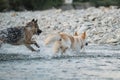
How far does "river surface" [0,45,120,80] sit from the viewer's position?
10914 mm

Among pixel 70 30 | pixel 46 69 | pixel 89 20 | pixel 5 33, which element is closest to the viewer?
pixel 46 69

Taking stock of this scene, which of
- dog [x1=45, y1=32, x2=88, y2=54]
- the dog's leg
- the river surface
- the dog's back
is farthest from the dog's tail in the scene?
the dog's back

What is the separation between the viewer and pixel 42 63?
13516 mm

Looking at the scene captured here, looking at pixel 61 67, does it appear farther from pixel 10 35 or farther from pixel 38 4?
pixel 38 4

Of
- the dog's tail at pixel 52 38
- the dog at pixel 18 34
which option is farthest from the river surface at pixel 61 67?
the dog at pixel 18 34

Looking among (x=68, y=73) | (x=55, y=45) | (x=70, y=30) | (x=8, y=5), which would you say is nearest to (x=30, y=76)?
(x=68, y=73)

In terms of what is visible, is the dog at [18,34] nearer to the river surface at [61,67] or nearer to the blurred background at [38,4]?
the river surface at [61,67]

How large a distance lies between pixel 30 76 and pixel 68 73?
3.26ft

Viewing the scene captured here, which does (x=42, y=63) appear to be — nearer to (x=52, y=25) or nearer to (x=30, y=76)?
(x=30, y=76)

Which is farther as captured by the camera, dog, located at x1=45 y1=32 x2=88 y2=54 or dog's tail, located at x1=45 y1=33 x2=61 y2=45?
dog, located at x1=45 y1=32 x2=88 y2=54

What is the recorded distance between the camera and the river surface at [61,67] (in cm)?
1091

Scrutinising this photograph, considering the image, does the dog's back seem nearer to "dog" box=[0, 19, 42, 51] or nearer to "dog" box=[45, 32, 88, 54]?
"dog" box=[0, 19, 42, 51]

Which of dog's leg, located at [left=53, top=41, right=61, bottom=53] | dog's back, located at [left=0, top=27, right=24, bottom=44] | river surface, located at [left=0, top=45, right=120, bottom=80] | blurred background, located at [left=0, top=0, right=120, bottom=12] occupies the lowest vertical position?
blurred background, located at [left=0, top=0, right=120, bottom=12]

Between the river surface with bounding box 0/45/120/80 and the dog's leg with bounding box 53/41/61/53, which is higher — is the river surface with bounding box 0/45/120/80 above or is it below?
below
